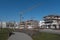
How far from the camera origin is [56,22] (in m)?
106

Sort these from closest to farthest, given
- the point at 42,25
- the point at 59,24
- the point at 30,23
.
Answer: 1. the point at 59,24
2. the point at 42,25
3. the point at 30,23

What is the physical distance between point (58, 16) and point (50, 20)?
7.39 m

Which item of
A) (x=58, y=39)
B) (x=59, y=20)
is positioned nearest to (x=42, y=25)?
(x=59, y=20)

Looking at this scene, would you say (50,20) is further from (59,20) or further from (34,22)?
(34,22)

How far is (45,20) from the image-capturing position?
114375 mm

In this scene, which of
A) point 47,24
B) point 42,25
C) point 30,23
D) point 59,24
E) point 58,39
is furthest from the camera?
point 30,23

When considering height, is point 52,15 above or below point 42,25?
above

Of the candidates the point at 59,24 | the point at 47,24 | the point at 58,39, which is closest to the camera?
the point at 58,39

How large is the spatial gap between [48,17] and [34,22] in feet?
66.9

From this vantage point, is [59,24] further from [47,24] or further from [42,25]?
[42,25]

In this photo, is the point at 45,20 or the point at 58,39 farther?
the point at 45,20

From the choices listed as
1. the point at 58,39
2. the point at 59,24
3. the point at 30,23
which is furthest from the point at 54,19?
the point at 58,39

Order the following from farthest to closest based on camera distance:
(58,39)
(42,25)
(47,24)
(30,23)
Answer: (30,23), (42,25), (47,24), (58,39)

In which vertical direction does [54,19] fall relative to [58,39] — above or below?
above
